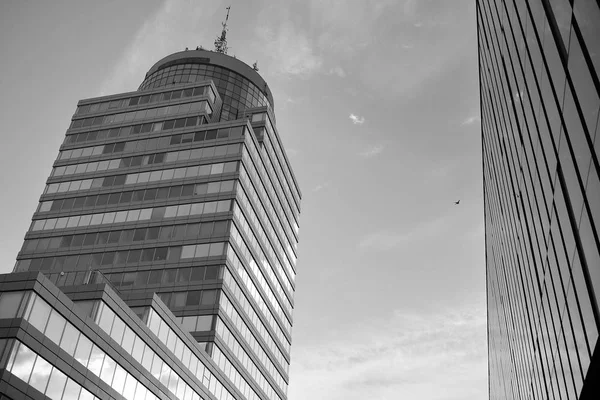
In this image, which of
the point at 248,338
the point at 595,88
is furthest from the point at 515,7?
the point at 248,338

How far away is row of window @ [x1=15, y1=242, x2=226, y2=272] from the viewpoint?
7075 centimetres

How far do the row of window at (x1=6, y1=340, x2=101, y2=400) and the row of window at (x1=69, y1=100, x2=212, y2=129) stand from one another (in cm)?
5560

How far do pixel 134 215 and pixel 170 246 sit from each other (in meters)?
8.00

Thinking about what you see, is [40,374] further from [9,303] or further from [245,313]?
[245,313]

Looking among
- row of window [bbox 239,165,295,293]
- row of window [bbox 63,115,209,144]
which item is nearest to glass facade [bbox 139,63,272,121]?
row of window [bbox 63,115,209,144]

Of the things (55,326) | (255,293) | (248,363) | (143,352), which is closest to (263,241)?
(255,293)

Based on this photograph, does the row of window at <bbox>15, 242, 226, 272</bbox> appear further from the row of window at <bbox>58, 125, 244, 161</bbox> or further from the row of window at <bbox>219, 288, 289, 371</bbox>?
the row of window at <bbox>58, 125, 244, 161</bbox>

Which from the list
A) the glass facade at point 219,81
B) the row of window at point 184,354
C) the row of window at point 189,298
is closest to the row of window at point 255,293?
the row of window at point 189,298

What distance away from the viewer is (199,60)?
106 m

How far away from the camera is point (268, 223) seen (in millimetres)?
86750

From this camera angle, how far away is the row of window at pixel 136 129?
87.1 metres

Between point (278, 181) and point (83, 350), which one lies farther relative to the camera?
point (278, 181)

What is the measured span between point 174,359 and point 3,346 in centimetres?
2021

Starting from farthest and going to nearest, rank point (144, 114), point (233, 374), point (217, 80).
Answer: point (217, 80) → point (144, 114) → point (233, 374)
